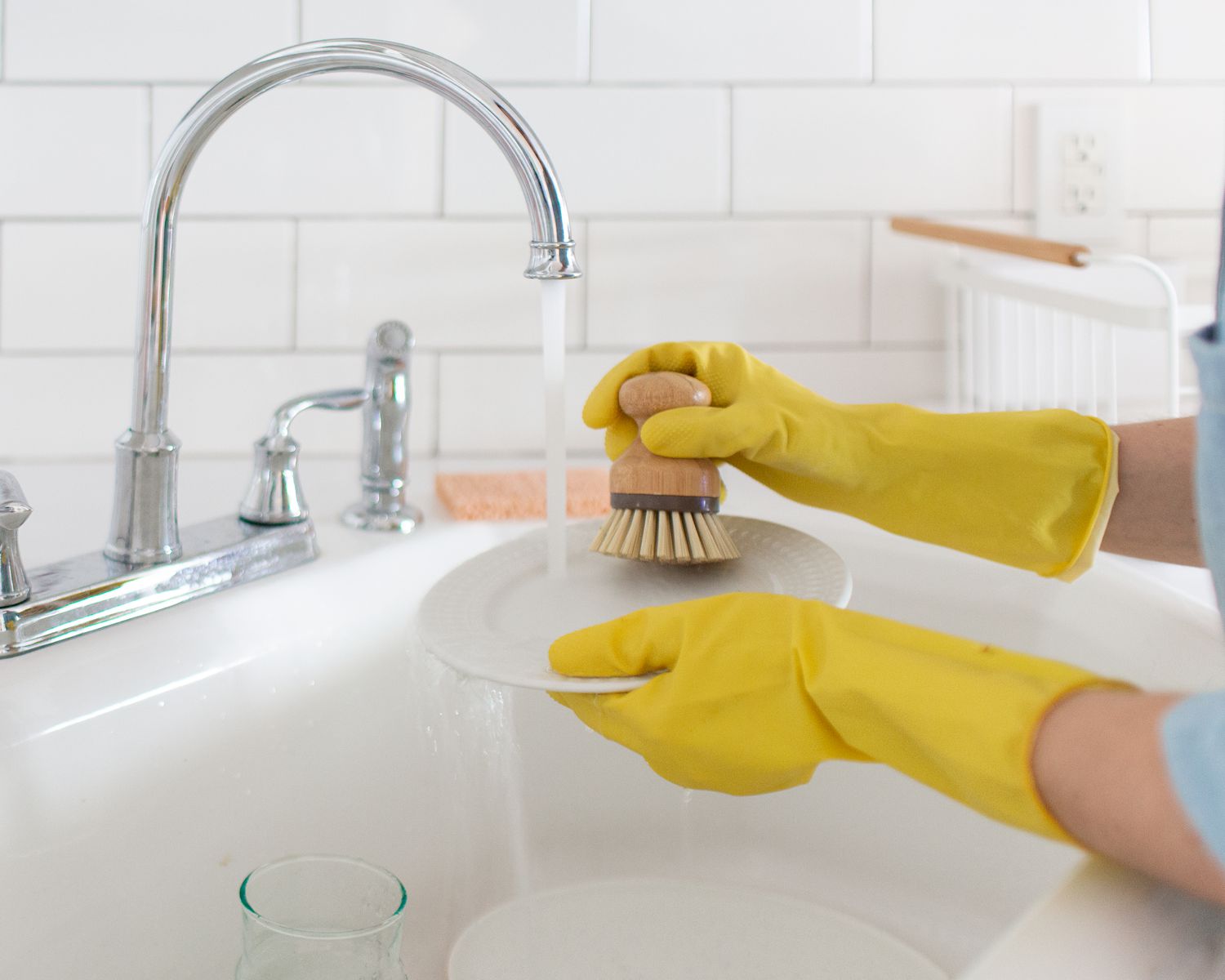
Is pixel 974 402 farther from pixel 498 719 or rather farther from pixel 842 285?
pixel 498 719

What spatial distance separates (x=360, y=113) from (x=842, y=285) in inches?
18.4

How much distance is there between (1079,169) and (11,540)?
0.95m

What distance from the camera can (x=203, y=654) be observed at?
0.73m

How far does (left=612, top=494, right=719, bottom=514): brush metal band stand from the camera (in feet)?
2.02

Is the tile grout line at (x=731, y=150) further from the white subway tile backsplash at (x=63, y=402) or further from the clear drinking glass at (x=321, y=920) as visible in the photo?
the clear drinking glass at (x=321, y=920)

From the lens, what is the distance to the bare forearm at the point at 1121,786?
35 cm

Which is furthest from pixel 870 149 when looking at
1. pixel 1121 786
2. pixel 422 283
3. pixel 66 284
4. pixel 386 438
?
pixel 1121 786

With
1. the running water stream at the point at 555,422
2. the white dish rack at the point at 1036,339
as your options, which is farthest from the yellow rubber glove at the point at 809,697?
the white dish rack at the point at 1036,339

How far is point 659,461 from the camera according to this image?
0.62 m

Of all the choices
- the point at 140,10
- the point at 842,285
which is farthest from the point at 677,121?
the point at 140,10

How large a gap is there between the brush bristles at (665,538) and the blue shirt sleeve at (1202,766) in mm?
289

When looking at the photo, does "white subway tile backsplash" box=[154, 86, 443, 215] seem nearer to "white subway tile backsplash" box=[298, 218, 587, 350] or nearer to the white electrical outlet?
"white subway tile backsplash" box=[298, 218, 587, 350]

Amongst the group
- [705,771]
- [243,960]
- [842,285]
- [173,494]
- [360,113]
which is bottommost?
[243,960]

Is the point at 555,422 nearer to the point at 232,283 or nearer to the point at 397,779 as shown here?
the point at 397,779
